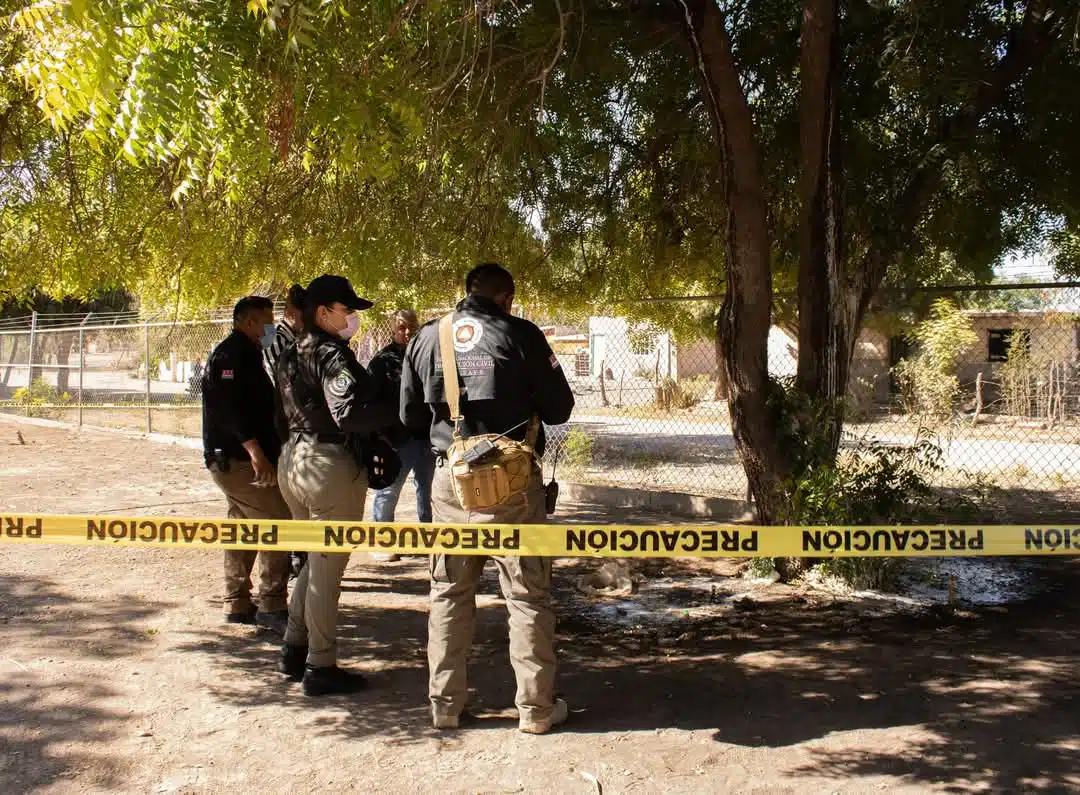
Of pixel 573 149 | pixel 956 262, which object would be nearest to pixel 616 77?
pixel 573 149

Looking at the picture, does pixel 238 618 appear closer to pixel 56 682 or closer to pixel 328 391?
pixel 56 682

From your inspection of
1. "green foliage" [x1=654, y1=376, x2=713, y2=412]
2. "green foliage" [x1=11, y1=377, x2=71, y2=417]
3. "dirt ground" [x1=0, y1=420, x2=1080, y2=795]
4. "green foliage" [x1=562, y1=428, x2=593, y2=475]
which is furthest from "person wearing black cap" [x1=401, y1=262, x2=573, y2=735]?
"green foliage" [x1=11, y1=377, x2=71, y2=417]

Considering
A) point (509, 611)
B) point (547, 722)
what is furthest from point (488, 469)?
point (547, 722)

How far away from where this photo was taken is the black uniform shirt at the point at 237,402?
203 inches

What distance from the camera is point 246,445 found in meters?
5.12

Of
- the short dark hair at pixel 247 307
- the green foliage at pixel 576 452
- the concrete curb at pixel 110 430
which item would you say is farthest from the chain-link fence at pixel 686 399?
the short dark hair at pixel 247 307

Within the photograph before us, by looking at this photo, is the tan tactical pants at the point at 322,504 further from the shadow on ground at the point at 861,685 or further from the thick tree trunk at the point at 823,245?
the thick tree trunk at the point at 823,245

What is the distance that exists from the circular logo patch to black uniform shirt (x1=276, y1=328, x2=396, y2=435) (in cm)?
54

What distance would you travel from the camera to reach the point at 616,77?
7.54m

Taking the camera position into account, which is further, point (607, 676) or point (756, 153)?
point (756, 153)

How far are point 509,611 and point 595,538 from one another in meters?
0.49

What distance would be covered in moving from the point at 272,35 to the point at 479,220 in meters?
3.37

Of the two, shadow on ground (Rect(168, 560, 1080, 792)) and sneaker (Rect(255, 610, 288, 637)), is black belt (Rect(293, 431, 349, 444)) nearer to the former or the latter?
shadow on ground (Rect(168, 560, 1080, 792))

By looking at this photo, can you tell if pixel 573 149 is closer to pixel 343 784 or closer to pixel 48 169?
pixel 48 169
